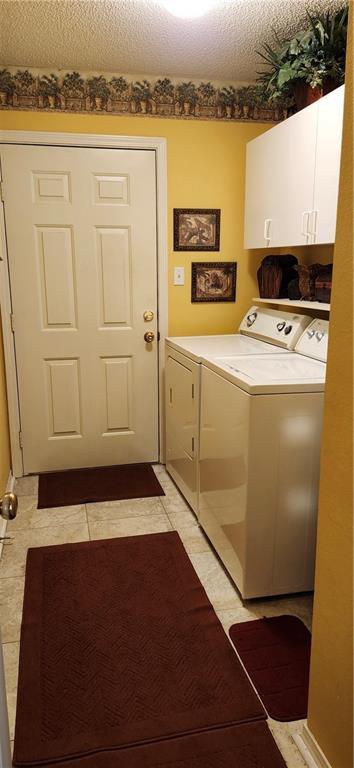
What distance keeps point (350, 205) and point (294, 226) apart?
1502mm

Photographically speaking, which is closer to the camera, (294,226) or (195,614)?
(195,614)

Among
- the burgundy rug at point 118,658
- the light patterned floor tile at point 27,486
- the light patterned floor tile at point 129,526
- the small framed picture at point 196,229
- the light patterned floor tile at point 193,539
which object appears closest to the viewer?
the burgundy rug at point 118,658

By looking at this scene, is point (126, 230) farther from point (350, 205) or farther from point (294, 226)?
point (350, 205)

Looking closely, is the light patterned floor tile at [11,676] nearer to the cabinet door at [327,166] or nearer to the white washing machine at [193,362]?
the white washing machine at [193,362]

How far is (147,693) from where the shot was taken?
173cm

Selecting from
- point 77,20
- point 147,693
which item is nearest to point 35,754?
point 147,693

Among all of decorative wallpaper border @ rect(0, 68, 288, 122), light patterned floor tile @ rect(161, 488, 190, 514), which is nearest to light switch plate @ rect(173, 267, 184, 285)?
decorative wallpaper border @ rect(0, 68, 288, 122)

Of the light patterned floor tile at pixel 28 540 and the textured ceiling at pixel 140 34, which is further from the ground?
the textured ceiling at pixel 140 34

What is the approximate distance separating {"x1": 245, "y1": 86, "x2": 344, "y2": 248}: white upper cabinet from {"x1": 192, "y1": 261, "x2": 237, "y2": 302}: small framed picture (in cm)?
29

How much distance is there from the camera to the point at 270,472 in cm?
205

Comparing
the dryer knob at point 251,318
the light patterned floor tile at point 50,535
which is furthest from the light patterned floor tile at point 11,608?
the dryer knob at point 251,318

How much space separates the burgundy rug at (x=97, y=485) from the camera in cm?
313

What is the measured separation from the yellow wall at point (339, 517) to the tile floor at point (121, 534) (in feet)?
0.99

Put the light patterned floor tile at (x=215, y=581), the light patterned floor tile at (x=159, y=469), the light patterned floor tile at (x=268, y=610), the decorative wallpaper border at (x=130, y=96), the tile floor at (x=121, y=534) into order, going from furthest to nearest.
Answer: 1. the light patterned floor tile at (x=159, y=469)
2. the decorative wallpaper border at (x=130, y=96)
3. the light patterned floor tile at (x=215, y=581)
4. the light patterned floor tile at (x=268, y=610)
5. the tile floor at (x=121, y=534)
